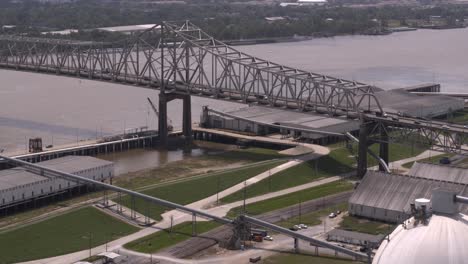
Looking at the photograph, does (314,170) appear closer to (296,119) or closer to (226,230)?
(296,119)

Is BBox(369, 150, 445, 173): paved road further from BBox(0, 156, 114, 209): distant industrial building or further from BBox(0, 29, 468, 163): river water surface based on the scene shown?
BBox(0, 156, 114, 209): distant industrial building

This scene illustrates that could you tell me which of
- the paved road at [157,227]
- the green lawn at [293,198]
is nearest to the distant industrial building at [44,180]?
the paved road at [157,227]

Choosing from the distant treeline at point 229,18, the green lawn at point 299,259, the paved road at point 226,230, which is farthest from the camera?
the distant treeline at point 229,18

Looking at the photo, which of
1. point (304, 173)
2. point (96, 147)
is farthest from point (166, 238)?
point (96, 147)

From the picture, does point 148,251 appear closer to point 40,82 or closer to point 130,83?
point 130,83

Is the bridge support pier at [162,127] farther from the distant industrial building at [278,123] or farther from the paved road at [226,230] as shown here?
the paved road at [226,230]

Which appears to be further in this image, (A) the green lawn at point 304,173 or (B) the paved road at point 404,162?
(B) the paved road at point 404,162
